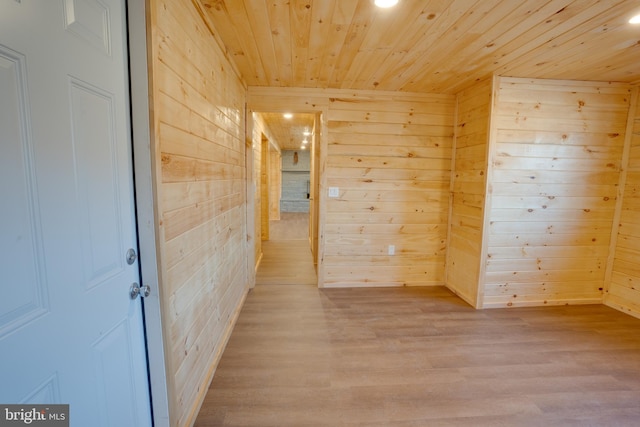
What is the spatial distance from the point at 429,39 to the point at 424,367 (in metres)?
2.34

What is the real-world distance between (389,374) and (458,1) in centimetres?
233

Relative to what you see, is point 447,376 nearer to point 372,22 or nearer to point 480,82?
point 372,22

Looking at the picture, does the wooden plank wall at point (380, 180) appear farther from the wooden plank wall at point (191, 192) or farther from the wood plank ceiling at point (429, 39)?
the wooden plank wall at point (191, 192)

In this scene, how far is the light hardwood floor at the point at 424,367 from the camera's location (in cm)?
153

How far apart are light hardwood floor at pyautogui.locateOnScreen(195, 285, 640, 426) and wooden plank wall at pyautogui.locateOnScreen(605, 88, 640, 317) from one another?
8.9 inches

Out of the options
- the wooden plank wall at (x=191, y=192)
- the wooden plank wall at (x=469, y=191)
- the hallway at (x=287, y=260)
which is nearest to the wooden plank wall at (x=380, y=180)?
the wooden plank wall at (x=469, y=191)

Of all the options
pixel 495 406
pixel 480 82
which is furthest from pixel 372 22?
pixel 495 406

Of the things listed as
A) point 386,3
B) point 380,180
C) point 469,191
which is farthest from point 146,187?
point 469,191

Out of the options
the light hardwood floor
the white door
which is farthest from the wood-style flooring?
the white door

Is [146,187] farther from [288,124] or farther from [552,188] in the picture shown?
[288,124]

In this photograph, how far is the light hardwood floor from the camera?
153cm

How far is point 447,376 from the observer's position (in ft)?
6.00

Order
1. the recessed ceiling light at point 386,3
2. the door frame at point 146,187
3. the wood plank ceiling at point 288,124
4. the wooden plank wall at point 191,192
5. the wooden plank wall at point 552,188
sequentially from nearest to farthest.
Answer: the door frame at point 146,187, the wooden plank wall at point 191,192, the recessed ceiling light at point 386,3, the wooden plank wall at point 552,188, the wood plank ceiling at point 288,124

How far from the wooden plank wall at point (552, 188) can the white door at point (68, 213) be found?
9.69 ft
